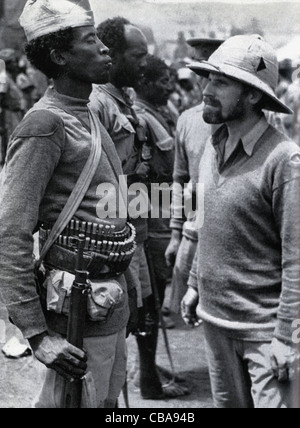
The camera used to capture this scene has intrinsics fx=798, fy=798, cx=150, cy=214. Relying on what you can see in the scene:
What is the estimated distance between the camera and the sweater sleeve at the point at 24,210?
2.84m

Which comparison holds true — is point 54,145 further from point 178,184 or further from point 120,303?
point 178,184

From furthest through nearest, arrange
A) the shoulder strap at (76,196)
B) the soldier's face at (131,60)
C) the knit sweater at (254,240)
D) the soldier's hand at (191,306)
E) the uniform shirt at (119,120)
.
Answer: the soldier's face at (131,60) < the uniform shirt at (119,120) < the soldier's hand at (191,306) < the knit sweater at (254,240) < the shoulder strap at (76,196)

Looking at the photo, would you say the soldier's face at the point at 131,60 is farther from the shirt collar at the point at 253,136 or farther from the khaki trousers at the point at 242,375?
the khaki trousers at the point at 242,375

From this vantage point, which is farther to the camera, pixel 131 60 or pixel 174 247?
pixel 174 247

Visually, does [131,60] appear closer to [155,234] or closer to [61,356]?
[155,234]

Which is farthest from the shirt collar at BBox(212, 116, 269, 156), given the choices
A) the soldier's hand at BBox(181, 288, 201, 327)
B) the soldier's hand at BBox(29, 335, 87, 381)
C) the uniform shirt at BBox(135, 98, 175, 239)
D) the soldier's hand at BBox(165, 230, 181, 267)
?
the uniform shirt at BBox(135, 98, 175, 239)

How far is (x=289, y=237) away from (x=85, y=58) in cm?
108

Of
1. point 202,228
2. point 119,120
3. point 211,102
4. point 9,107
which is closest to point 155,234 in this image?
point 119,120

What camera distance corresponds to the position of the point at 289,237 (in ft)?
10.5

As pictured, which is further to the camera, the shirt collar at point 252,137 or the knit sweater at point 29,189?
the shirt collar at point 252,137

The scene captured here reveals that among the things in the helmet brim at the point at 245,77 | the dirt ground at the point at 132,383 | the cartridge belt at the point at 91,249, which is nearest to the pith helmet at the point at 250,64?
the helmet brim at the point at 245,77

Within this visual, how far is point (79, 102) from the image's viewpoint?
10.3 feet

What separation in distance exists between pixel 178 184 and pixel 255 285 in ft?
5.58

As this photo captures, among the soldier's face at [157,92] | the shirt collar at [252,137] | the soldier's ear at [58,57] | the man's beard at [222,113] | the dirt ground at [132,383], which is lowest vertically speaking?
Answer: the dirt ground at [132,383]
